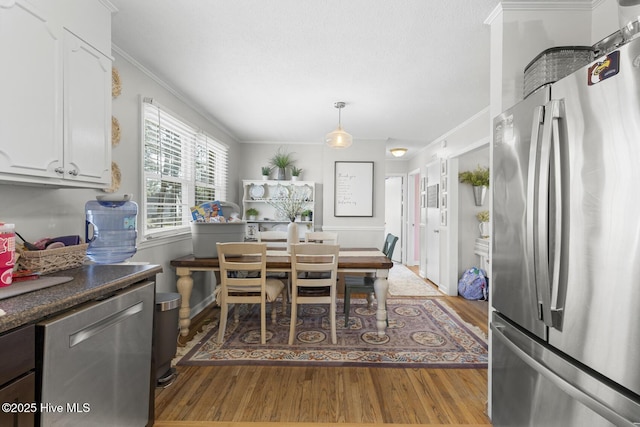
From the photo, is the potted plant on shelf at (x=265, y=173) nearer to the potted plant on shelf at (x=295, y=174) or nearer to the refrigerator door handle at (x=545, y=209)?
the potted plant on shelf at (x=295, y=174)

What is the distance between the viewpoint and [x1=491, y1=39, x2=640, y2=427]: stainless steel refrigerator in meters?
0.96

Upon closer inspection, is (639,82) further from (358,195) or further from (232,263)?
(358,195)

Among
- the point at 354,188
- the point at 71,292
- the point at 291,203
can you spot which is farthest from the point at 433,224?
the point at 71,292

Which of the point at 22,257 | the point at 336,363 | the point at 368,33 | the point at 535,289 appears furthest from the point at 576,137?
the point at 22,257

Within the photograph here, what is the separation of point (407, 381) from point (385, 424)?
54 cm

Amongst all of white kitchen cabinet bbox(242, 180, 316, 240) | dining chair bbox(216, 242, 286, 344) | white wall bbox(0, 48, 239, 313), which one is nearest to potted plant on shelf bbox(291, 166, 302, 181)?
white kitchen cabinet bbox(242, 180, 316, 240)

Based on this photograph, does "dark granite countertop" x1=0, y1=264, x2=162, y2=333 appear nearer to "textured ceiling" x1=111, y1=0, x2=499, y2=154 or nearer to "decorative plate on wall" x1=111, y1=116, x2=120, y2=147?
"decorative plate on wall" x1=111, y1=116, x2=120, y2=147

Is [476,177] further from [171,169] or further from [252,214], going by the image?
[171,169]

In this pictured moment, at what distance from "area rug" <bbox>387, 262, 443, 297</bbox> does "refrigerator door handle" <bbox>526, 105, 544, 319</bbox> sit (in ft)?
Result: 11.1

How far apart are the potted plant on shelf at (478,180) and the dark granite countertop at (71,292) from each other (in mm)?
4292

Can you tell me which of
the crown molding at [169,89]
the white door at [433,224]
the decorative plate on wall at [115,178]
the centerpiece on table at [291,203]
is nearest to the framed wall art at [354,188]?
the centerpiece on table at [291,203]

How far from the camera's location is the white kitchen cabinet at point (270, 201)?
5.38m

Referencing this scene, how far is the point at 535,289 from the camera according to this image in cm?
134

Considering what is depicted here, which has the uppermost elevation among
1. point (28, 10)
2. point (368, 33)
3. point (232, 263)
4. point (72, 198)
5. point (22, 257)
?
point (368, 33)
